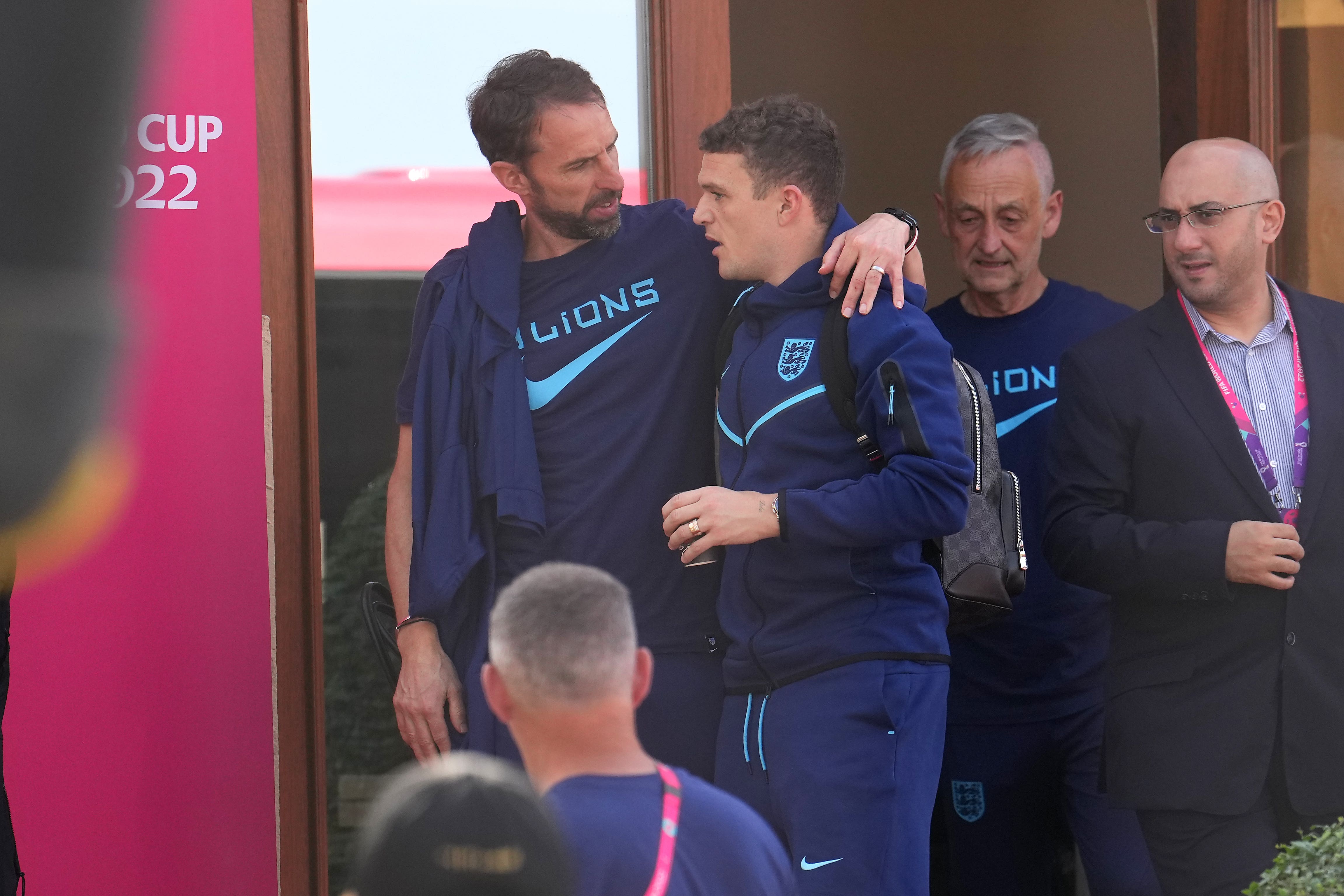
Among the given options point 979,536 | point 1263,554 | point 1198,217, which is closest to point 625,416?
point 979,536

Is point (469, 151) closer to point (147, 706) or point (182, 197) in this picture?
point (182, 197)

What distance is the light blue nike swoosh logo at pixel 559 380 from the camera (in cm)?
330

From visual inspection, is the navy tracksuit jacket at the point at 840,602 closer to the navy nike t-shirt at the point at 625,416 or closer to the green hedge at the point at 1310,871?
the navy nike t-shirt at the point at 625,416

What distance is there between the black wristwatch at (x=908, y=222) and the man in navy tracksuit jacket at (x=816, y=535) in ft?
0.46

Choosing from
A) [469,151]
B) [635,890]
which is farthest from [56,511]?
[635,890]

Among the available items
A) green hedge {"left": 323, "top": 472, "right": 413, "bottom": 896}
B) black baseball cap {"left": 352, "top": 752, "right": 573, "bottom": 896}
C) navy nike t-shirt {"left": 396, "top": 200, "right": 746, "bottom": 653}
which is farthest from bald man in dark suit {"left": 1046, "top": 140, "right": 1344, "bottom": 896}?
black baseball cap {"left": 352, "top": 752, "right": 573, "bottom": 896}

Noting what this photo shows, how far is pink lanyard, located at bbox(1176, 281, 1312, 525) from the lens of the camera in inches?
139

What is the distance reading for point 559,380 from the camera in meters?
3.31

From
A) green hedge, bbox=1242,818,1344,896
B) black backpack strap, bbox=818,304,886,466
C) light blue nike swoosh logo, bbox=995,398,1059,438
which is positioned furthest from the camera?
light blue nike swoosh logo, bbox=995,398,1059,438

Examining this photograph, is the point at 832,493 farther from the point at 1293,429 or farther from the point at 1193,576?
the point at 1293,429

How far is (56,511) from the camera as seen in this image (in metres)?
3.46

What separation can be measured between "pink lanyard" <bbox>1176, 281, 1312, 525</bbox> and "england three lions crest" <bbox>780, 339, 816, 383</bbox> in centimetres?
110

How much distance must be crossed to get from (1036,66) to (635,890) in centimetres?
586

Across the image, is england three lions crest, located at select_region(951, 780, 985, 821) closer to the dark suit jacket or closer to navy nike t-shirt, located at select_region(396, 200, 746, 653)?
the dark suit jacket
